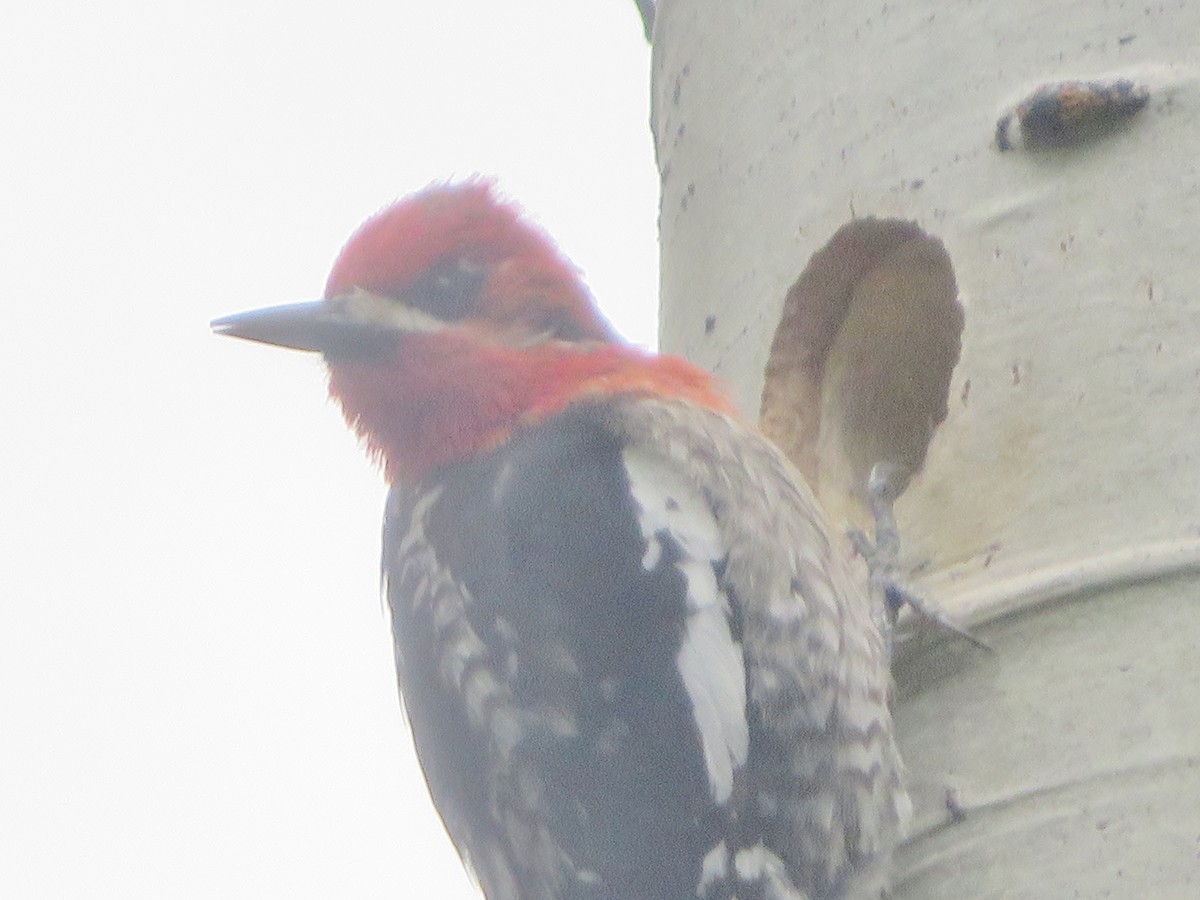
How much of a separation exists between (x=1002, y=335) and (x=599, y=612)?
2.67ft

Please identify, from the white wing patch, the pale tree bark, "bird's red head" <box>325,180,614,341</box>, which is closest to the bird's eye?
"bird's red head" <box>325,180,614,341</box>

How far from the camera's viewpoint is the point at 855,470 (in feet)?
12.2

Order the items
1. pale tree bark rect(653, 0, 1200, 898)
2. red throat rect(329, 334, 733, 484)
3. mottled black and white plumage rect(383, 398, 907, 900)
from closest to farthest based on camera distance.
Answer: pale tree bark rect(653, 0, 1200, 898) < mottled black and white plumage rect(383, 398, 907, 900) < red throat rect(329, 334, 733, 484)

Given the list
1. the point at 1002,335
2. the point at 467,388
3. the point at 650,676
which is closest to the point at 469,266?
the point at 467,388

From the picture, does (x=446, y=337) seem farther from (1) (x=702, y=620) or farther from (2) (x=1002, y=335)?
(2) (x=1002, y=335)

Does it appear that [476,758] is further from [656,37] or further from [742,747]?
[656,37]

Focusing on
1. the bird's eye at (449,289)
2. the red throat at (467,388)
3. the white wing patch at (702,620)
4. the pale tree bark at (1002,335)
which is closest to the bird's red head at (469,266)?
the bird's eye at (449,289)

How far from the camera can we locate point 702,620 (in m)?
2.95

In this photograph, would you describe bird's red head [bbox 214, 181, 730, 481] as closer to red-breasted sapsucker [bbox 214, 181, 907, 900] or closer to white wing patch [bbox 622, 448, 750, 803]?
red-breasted sapsucker [bbox 214, 181, 907, 900]

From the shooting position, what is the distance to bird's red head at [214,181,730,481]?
351 centimetres

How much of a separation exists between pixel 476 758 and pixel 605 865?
325 millimetres

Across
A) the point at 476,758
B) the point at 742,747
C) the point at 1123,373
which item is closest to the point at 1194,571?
the point at 1123,373

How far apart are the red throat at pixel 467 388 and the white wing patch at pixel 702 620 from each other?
0.30 meters

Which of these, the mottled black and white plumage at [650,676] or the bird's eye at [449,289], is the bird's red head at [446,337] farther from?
the mottled black and white plumage at [650,676]
